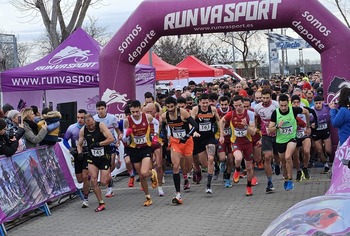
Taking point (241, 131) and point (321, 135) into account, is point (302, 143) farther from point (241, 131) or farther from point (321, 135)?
point (241, 131)

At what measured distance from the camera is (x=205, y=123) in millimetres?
12914

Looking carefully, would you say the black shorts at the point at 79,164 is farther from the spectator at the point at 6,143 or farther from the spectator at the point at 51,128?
the spectator at the point at 6,143

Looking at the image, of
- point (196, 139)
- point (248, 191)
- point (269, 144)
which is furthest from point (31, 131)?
point (269, 144)

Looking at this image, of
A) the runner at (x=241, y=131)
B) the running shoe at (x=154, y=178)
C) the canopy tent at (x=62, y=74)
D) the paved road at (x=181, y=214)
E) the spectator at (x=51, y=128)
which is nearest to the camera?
the paved road at (x=181, y=214)

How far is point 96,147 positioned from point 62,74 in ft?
18.7

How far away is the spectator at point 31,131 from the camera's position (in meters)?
11.3

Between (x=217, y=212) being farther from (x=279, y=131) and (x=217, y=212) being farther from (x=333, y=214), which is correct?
(x=333, y=214)

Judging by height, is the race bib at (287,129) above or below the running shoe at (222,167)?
above

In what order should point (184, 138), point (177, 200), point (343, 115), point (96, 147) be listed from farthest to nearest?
point (184, 138) → point (177, 200) → point (96, 147) → point (343, 115)

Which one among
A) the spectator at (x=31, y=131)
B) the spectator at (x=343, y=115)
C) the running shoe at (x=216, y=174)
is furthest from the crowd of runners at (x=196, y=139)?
the spectator at (x=343, y=115)

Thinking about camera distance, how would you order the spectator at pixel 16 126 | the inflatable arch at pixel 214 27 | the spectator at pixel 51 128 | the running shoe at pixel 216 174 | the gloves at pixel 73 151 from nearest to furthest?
the spectator at pixel 16 126 < the gloves at pixel 73 151 < the spectator at pixel 51 128 < the inflatable arch at pixel 214 27 < the running shoe at pixel 216 174

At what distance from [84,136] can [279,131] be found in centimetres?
353

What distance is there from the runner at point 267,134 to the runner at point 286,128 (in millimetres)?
297

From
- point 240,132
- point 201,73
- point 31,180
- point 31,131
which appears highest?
point 201,73
